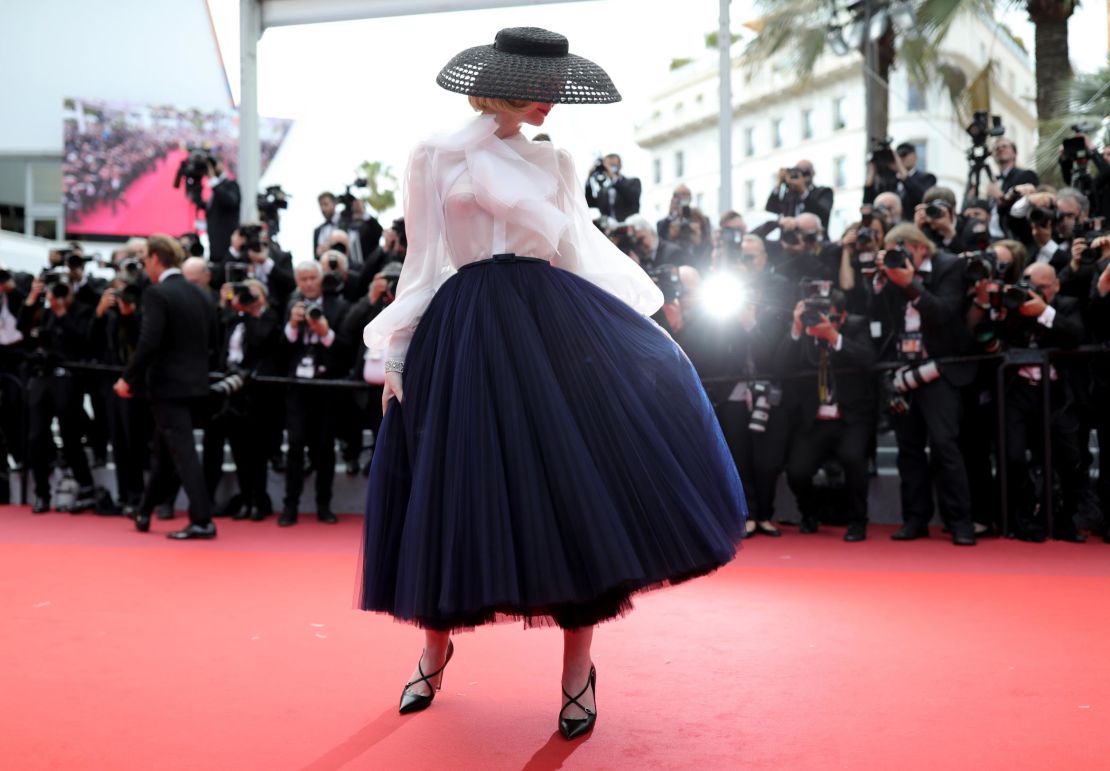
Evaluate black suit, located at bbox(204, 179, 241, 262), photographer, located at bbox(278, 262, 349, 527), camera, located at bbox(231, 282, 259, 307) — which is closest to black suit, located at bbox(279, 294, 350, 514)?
photographer, located at bbox(278, 262, 349, 527)

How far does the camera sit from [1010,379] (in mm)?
6332

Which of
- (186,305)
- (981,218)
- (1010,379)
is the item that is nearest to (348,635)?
(186,305)

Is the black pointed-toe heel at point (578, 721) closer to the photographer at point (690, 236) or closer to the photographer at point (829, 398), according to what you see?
the photographer at point (829, 398)

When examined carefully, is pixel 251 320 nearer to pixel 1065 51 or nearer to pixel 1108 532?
pixel 1108 532

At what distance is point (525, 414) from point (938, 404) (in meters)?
4.04

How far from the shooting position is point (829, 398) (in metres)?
6.52

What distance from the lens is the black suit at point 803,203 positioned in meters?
8.33

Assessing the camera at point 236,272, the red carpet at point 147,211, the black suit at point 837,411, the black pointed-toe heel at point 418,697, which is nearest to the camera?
the black pointed-toe heel at point 418,697

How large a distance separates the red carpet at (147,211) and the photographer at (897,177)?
23.4m

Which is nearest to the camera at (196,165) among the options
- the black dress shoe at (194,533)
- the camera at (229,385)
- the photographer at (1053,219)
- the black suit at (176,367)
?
the camera at (229,385)

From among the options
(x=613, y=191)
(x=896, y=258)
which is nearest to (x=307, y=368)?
(x=613, y=191)

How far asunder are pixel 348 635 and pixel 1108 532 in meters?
4.18

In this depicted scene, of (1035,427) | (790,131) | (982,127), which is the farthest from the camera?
(790,131)

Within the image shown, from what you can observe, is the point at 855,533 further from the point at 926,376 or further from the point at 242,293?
the point at 242,293
